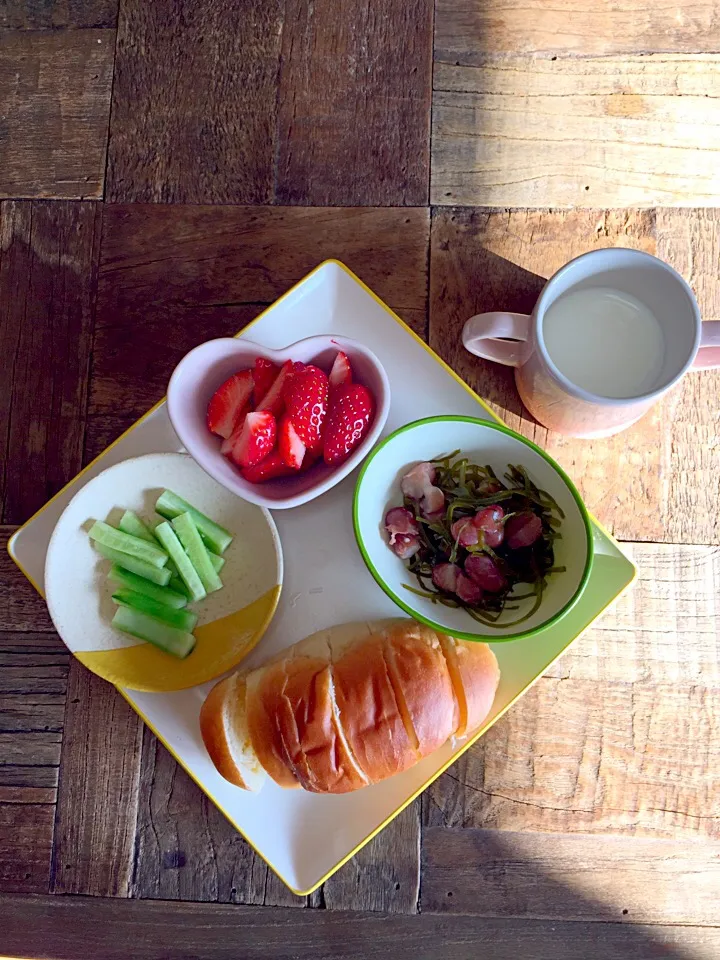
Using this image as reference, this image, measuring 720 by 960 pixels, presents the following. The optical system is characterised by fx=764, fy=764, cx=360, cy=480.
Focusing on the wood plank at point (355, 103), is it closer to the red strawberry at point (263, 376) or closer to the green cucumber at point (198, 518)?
the red strawberry at point (263, 376)

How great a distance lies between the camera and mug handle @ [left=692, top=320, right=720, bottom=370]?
103cm

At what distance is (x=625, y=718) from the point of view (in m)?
1.27

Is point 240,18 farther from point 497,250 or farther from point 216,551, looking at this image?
point 216,551

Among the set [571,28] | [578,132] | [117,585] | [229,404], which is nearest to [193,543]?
[117,585]

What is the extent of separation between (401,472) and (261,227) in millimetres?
560

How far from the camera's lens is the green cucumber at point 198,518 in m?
1.18

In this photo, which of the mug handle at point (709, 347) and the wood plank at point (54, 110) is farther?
the wood plank at point (54, 110)

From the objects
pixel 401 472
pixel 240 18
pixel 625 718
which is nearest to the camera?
pixel 401 472

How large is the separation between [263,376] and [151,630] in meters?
0.43

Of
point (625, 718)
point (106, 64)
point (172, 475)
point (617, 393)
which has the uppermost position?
point (106, 64)

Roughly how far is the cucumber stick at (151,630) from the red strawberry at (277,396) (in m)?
0.38

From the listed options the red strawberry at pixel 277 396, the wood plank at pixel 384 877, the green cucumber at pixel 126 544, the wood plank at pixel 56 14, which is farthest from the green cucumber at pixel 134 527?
the wood plank at pixel 56 14

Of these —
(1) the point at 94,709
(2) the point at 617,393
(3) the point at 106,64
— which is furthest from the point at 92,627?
(3) the point at 106,64

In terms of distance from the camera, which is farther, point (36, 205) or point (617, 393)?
point (36, 205)
